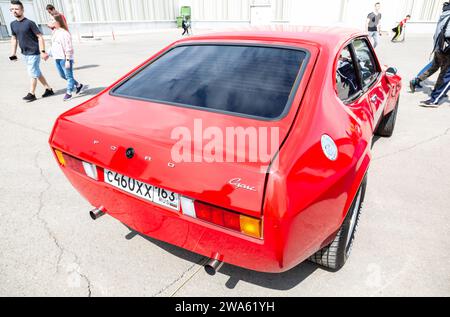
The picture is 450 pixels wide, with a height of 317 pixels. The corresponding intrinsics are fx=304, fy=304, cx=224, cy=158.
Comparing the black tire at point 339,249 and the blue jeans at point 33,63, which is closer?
the black tire at point 339,249

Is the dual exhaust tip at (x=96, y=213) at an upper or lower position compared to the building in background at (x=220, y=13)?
lower

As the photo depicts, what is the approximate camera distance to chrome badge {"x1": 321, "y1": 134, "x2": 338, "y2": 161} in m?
1.57

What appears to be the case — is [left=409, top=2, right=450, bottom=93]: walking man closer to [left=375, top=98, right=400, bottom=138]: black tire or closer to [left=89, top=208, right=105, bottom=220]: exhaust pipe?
[left=375, top=98, right=400, bottom=138]: black tire

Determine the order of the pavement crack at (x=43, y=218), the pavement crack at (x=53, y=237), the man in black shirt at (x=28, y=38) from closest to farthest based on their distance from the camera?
1. the pavement crack at (x=53, y=237)
2. the pavement crack at (x=43, y=218)
3. the man in black shirt at (x=28, y=38)

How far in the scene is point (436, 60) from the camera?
18.9 feet

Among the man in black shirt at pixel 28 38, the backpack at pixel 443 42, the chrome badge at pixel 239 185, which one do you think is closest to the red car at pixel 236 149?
the chrome badge at pixel 239 185

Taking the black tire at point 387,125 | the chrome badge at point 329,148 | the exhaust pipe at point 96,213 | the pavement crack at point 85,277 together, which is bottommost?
the pavement crack at point 85,277

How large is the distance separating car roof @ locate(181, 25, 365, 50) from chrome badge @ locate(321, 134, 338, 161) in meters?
0.76

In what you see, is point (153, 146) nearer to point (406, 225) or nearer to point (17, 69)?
point (406, 225)

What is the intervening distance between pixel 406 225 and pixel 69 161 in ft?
8.69

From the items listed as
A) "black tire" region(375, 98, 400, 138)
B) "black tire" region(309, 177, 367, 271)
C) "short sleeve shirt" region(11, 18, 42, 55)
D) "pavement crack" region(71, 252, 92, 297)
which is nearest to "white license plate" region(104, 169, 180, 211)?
"pavement crack" region(71, 252, 92, 297)

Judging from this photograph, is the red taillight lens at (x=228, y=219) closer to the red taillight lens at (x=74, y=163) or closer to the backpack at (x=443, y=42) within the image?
the red taillight lens at (x=74, y=163)

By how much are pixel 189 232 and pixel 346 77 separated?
5.61ft

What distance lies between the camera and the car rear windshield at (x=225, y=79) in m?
1.80
